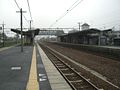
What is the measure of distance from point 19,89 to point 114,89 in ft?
12.7

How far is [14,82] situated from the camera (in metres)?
10.1

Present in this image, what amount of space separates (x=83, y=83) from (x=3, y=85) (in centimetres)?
367

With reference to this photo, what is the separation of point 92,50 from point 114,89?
2706 centimetres

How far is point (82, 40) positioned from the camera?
67625mm

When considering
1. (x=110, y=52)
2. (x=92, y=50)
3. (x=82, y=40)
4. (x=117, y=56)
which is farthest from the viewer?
(x=82, y=40)

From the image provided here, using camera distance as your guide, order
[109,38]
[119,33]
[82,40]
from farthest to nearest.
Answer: [119,33] → [109,38] → [82,40]

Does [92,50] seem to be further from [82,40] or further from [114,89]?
[82,40]

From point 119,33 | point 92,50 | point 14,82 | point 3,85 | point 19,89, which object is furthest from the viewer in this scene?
point 119,33

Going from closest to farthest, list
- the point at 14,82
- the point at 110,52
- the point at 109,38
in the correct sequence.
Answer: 1. the point at 14,82
2. the point at 110,52
3. the point at 109,38

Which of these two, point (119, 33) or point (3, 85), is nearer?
point (3, 85)

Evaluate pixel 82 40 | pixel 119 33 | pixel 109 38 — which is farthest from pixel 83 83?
pixel 119 33

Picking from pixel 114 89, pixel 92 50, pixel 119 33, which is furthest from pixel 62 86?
pixel 119 33

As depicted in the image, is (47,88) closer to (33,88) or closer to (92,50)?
(33,88)

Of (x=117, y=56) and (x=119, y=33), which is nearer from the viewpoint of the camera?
(x=117, y=56)
